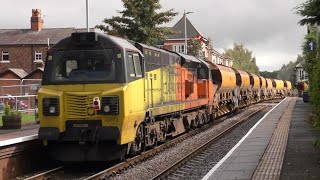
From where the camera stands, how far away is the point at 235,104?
3547 centimetres

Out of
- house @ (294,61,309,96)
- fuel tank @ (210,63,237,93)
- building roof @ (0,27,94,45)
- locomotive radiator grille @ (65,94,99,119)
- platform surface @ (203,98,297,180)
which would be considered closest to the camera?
platform surface @ (203,98,297,180)

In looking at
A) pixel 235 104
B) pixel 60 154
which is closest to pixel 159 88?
pixel 60 154

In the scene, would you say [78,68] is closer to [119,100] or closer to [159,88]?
[119,100]

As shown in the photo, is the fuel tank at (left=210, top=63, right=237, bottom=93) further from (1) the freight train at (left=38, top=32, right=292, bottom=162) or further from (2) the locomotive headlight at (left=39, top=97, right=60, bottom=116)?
(2) the locomotive headlight at (left=39, top=97, right=60, bottom=116)

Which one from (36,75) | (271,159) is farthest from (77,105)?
(36,75)

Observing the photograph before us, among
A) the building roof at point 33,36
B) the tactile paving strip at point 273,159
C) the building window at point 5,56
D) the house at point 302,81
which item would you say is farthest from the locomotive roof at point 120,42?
the building window at point 5,56

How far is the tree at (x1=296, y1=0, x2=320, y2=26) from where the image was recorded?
10.6 metres

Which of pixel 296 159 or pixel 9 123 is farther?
pixel 9 123

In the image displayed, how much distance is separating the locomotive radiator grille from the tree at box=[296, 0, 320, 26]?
557cm

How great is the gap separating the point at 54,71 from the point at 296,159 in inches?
266

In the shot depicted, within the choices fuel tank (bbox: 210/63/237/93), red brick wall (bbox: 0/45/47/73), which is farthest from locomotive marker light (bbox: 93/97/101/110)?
red brick wall (bbox: 0/45/47/73)

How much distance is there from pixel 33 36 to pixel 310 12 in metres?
50.1

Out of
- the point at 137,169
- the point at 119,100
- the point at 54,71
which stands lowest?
the point at 137,169

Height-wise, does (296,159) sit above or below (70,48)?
below
